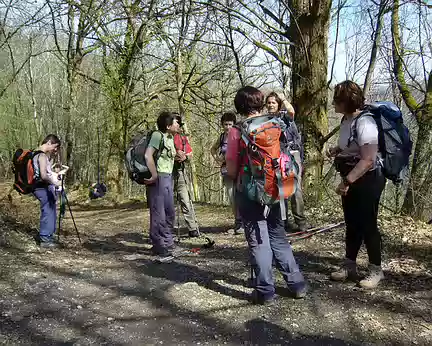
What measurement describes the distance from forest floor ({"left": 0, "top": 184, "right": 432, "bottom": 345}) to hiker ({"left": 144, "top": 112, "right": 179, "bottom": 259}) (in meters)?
0.29

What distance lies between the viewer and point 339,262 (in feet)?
15.7

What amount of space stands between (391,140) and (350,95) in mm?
529

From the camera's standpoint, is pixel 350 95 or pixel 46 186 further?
pixel 46 186

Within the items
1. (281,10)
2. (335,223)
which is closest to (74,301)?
Answer: (335,223)

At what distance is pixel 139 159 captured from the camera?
200 inches

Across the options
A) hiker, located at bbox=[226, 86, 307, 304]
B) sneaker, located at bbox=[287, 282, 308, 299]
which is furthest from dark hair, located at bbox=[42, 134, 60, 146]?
sneaker, located at bbox=[287, 282, 308, 299]

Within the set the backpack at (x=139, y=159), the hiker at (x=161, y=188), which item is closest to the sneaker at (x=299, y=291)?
the hiker at (x=161, y=188)

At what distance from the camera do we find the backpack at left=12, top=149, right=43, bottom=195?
5492 millimetres

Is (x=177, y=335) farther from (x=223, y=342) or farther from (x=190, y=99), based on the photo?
(x=190, y=99)

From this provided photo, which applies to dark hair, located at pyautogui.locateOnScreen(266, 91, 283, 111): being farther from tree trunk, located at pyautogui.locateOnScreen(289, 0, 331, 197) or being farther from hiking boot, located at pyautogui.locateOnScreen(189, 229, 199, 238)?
hiking boot, located at pyautogui.locateOnScreen(189, 229, 199, 238)

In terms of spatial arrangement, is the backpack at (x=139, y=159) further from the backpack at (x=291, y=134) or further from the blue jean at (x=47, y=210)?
the backpack at (x=291, y=134)

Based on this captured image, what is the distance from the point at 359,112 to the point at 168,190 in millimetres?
2596

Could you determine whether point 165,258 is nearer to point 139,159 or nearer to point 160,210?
point 160,210

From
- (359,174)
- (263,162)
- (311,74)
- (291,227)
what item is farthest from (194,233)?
(359,174)
